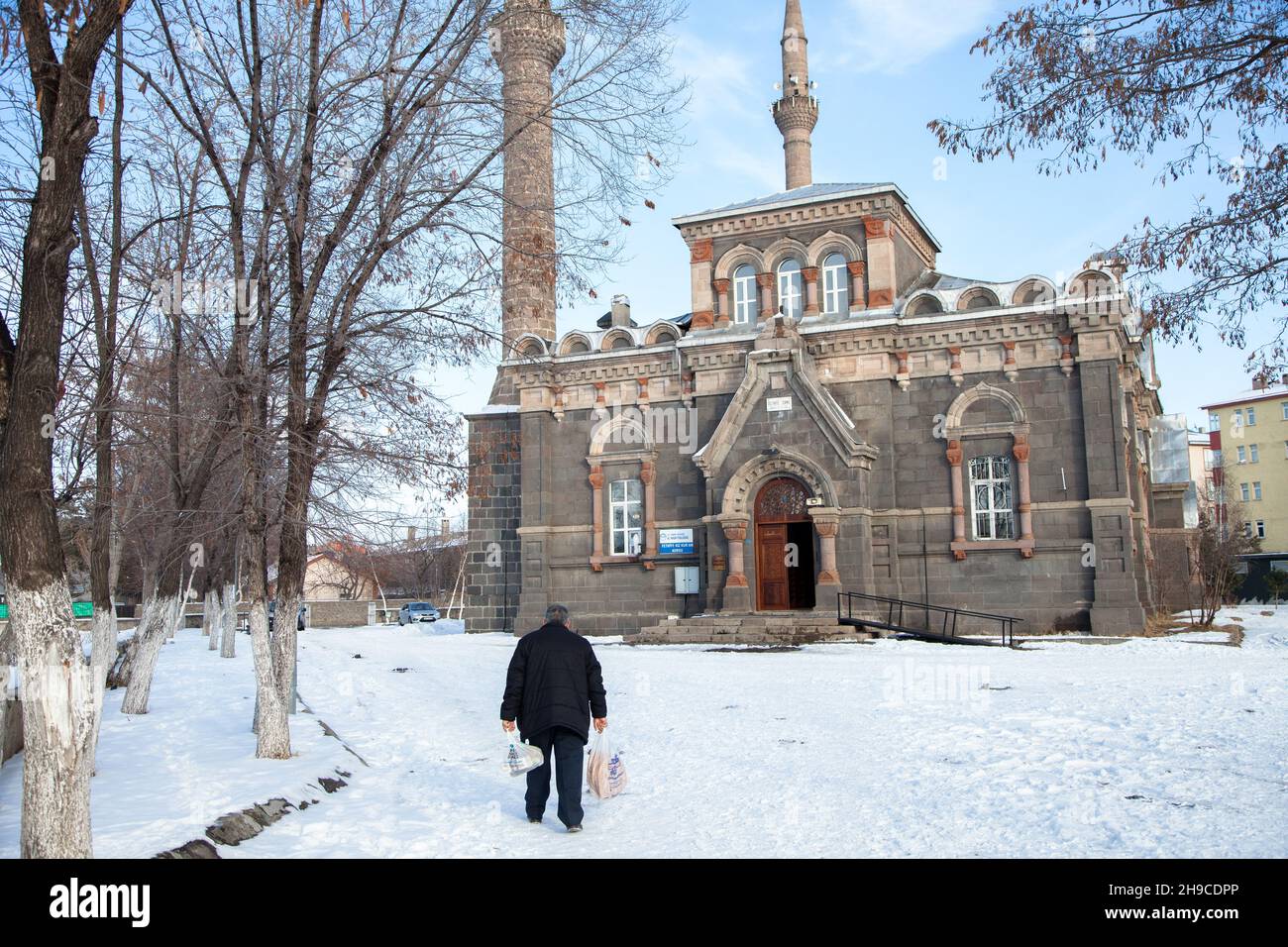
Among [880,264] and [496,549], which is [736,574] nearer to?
[496,549]

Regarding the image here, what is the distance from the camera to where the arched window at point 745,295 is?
2972 cm

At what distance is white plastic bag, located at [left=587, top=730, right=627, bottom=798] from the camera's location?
9.19 m

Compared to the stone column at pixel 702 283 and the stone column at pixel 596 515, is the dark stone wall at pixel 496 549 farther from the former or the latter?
the stone column at pixel 702 283

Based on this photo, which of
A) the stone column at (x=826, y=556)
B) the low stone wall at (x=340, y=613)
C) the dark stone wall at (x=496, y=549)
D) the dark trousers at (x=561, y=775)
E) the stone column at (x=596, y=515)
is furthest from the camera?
the low stone wall at (x=340, y=613)

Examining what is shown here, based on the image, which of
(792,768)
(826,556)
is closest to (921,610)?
(826,556)

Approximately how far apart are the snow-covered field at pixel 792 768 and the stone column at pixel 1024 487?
760 centimetres

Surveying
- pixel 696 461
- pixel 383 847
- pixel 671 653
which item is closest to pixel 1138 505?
pixel 696 461

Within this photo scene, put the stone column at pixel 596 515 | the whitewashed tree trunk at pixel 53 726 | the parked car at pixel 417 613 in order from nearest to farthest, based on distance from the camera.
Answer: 1. the whitewashed tree trunk at pixel 53 726
2. the stone column at pixel 596 515
3. the parked car at pixel 417 613

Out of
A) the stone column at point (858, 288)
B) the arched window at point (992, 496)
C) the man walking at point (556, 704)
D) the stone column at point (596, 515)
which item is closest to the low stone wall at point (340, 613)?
the stone column at point (596, 515)

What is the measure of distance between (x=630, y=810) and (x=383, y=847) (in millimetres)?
2108

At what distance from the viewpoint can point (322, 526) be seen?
38.1 ft

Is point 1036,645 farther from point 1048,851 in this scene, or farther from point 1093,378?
point 1048,851
